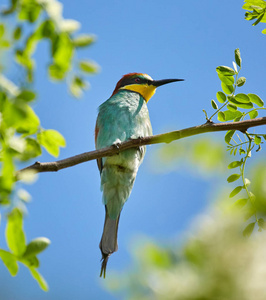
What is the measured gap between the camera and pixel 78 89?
1213 mm

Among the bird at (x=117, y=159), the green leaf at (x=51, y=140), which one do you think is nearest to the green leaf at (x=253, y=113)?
the green leaf at (x=51, y=140)

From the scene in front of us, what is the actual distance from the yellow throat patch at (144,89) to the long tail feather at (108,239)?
5.07 ft

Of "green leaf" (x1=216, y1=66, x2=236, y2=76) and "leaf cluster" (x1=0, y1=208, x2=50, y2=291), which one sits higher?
"green leaf" (x1=216, y1=66, x2=236, y2=76)

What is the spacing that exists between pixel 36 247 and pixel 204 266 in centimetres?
58

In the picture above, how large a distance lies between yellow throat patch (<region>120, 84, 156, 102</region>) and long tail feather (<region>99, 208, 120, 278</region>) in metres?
1.54

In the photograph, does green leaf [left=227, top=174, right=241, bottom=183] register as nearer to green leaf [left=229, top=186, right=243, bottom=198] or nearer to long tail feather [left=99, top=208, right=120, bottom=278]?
green leaf [left=229, top=186, right=243, bottom=198]

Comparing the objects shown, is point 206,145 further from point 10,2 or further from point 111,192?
point 111,192

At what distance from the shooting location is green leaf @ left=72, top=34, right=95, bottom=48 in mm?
1112

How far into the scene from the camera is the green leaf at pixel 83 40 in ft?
3.65

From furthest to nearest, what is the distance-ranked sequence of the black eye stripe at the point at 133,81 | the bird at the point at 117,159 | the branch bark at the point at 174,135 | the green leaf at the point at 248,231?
the black eye stripe at the point at 133,81 → the bird at the point at 117,159 → the branch bark at the point at 174,135 → the green leaf at the point at 248,231

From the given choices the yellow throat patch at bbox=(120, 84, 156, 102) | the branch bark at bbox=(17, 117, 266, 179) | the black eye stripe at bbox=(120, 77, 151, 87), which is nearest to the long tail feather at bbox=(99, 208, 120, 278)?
the branch bark at bbox=(17, 117, 266, 179)

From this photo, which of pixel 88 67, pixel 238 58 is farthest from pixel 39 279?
pixel 238 58

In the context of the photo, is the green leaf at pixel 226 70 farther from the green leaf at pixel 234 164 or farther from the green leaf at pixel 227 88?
the green leaf at pixel 234 164

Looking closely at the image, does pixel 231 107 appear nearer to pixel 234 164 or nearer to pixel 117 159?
Answer: pixel 234 164
